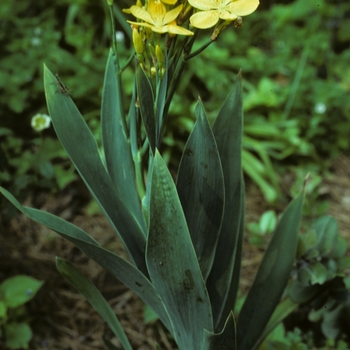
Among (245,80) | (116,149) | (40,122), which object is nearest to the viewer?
(116,149)

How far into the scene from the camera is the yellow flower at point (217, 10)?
752 mm

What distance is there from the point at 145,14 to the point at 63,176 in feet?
3.49

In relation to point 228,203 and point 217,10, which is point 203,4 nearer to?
point 217,10

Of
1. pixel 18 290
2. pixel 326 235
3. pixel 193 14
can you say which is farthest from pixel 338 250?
pixel 18 290

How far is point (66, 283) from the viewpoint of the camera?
1556 millimetres

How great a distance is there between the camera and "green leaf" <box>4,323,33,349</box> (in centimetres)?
125

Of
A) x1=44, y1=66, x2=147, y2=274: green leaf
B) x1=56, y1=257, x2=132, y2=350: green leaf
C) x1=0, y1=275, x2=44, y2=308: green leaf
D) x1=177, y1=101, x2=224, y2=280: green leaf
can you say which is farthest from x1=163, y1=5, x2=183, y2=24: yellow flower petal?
x1=0, y1=275, x2=44, y2=308: green leaf

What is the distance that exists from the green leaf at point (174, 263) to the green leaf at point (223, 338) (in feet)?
0.18

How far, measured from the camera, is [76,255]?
165 cm

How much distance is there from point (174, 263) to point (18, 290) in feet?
1.98

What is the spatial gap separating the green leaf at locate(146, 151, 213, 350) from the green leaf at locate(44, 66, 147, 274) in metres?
0.12

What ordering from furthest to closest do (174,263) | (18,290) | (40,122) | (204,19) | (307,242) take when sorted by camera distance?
(40,122), (18,290), (307,242), (174,263), (204,19)

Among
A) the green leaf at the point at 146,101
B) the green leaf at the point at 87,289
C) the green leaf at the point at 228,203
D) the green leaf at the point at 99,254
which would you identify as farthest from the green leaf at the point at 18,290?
the green leaf at the point at 146,101

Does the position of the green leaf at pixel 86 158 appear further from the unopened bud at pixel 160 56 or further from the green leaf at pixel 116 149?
the unopened bud at pixel 160 56
